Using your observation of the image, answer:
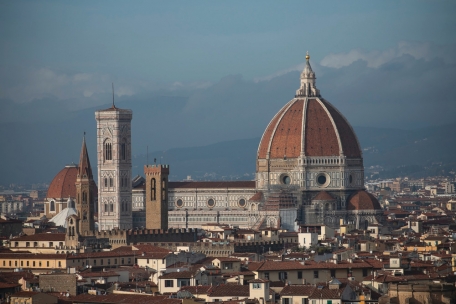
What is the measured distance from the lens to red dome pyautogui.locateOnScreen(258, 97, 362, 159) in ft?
495

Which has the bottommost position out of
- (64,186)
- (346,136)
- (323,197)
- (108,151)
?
(323,197)

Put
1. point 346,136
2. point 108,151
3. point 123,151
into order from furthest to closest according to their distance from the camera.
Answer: point 346,136 < point 123,151 < point 108,151

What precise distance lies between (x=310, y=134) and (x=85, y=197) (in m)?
26.7

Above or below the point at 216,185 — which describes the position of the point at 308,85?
above

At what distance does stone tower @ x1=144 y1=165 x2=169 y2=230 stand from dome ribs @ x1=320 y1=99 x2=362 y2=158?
18.2 m

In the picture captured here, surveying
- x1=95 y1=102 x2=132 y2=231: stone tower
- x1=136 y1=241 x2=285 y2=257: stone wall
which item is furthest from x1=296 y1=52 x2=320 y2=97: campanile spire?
x1=136 y1=241 x2=285 y2=257: stone wall

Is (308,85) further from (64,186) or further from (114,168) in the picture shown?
(64,186)

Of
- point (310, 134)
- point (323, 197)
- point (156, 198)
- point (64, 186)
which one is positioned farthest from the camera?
point (64, 186)

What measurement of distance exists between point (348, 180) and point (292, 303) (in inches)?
3525

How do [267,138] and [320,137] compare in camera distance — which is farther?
[267,138]

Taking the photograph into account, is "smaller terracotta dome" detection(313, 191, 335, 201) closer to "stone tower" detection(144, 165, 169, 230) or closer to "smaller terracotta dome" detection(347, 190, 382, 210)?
"smaller terracotta dome" detection(347, 190, 382, 210)

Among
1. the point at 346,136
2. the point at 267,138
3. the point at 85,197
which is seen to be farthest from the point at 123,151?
the point at 85,197

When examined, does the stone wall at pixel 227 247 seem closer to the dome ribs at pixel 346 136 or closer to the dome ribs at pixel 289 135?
the dome ribs at pixel 289 135

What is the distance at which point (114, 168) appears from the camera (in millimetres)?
149750
